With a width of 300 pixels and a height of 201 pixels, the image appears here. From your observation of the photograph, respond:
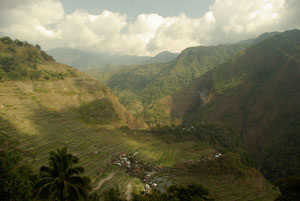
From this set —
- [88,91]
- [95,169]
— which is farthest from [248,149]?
[88,91]

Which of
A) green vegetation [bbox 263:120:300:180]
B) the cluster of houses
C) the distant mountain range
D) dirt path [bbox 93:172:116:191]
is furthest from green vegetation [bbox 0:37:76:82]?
green vegetation [bbox 263:120:300:180]

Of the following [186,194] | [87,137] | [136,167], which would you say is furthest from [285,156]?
[87,137]

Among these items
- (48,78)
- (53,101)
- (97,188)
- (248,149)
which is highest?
(48,78)

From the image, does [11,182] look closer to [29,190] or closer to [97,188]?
[29,190]

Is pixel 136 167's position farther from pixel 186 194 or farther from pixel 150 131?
pixel 150 131

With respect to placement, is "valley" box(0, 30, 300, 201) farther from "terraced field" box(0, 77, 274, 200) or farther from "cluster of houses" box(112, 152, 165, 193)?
"cluster of houses" box(112, 152, 165, 193)

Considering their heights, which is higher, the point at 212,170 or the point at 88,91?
the point at 88,91

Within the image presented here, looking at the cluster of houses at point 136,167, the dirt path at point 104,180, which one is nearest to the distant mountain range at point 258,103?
the cluster of houses at point 136,167
